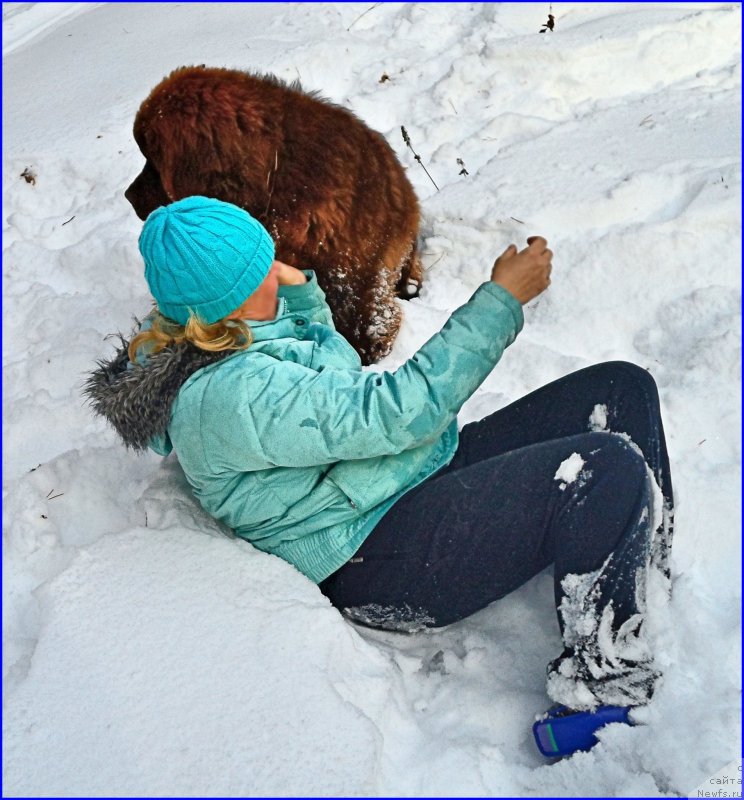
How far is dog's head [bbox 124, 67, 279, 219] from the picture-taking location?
2.60 metres

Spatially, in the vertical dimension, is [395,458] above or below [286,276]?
below

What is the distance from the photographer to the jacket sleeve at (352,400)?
1719 mm

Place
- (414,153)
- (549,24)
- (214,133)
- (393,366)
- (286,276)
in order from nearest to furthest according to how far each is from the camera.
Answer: (286,276) → (214,133) → (393,366) → (414,153) → (549,24)

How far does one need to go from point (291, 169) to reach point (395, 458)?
1.13 meters

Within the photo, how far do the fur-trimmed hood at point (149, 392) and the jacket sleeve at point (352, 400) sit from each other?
83mm

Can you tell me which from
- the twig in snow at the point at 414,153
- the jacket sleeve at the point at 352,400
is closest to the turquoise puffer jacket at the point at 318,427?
the jacket sleeve at the point at 352,400

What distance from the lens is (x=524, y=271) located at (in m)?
1.81

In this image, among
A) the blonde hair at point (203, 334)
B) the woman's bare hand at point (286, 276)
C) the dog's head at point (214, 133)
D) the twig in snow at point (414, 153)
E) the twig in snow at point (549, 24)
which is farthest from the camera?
the twig in snow at point (549, 24)

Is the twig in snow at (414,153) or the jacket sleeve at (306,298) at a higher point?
the jacket sleeve at (306,298)

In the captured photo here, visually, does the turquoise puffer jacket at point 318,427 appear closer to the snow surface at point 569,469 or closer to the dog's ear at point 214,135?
the snow surface at point 569,469

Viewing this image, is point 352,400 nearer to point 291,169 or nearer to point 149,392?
point 149,392

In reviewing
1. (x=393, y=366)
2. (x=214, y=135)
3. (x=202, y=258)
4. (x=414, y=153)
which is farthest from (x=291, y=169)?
(x=414, y=153)

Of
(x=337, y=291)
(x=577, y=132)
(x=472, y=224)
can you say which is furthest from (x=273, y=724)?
(x=577, y=132)

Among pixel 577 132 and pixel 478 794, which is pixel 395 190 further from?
pixel 478 794
